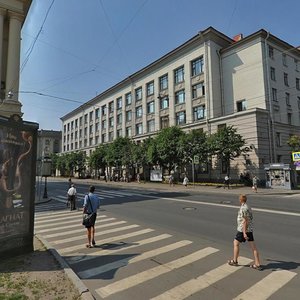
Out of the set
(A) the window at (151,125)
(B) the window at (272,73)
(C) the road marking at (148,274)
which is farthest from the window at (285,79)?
(C) the road marking at (148,274)

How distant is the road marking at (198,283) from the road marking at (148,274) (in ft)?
2.41

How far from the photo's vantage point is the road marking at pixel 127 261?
664 cm

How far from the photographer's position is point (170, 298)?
520 cm

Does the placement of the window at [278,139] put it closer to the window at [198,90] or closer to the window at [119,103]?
the window at [198,90]

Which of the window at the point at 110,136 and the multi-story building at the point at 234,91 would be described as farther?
the window at the point at 110,136

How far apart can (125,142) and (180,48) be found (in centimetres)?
1801

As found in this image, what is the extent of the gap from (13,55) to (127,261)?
2572cm

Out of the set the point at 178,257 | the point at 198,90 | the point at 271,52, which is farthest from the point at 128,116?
the point at 178,257

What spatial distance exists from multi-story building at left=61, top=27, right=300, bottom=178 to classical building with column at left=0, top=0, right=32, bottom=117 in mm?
17588

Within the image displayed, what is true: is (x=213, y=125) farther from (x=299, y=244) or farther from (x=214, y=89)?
(x=299, y=244)

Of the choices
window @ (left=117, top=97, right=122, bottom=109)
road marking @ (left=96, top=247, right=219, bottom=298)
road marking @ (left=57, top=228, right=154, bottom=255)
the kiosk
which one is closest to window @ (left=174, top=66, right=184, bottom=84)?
window @ (left=117, top=97, right=122, bottom=109)

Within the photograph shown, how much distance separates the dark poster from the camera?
7.11 m

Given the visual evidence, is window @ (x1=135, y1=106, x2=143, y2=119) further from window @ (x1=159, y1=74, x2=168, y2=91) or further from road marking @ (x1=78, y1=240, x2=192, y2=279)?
road marking @ (x1=78, y1=240, x2=192, y2=279)

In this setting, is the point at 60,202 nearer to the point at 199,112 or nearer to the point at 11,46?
the point at 11,46
